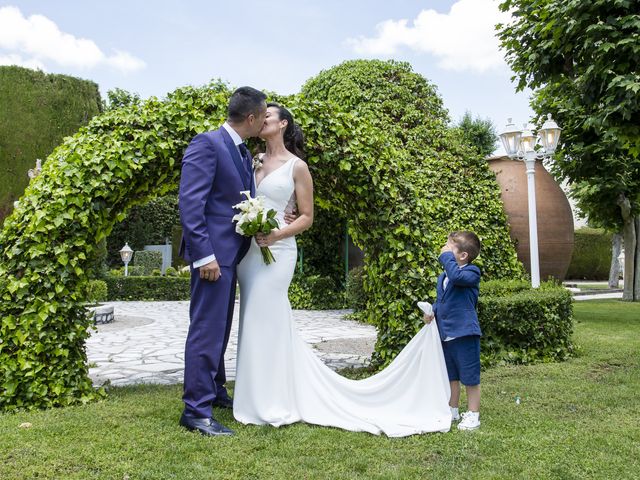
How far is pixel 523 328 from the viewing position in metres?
6.79

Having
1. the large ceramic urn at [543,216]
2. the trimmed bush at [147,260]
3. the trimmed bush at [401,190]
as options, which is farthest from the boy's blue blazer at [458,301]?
the trimmed bush at [147,260]

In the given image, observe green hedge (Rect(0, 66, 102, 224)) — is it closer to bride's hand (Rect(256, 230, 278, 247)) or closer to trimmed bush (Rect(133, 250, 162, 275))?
trimmed bush (Rect(133, 250, 162, 275))

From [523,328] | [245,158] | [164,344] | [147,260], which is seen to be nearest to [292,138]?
[245,158]

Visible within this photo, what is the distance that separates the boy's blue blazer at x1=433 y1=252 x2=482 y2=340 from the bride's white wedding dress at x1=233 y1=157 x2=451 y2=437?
13 cm

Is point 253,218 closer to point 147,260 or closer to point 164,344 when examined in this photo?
point 164,344

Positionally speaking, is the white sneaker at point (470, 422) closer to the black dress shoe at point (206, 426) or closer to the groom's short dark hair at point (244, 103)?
the black dress shoe at point (206, 426)

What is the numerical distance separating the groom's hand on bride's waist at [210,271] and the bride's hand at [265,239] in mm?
392

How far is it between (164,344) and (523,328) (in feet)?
17.6

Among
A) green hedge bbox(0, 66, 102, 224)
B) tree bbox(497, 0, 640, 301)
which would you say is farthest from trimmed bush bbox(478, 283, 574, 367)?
green hedge bbox(0, 66, 102, 224)

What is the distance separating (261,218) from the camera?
3.77 m

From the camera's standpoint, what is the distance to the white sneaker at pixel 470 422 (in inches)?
155

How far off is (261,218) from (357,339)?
581 cm

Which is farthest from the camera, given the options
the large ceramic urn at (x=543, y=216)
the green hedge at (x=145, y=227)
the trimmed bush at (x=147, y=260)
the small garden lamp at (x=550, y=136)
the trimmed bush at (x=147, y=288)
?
the green hedge at (x=145, y=227)

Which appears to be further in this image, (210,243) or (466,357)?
(466,357)
